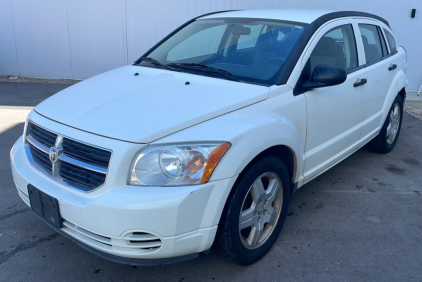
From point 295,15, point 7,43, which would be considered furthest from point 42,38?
point 295,15

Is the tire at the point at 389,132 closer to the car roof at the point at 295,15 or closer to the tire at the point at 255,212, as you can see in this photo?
the car roof at the point at 295,15

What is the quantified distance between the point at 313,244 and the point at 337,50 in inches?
70.7

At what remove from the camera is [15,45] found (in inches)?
389

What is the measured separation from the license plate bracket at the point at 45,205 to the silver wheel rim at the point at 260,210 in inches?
44.7

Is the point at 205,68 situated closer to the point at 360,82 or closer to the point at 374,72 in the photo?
the point at 360,82

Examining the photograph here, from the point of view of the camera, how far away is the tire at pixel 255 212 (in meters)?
2.51

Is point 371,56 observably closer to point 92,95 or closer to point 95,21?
point 92,95

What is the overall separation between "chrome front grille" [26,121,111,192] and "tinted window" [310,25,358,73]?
6.28ft

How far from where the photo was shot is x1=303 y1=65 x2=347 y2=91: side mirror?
121 inches

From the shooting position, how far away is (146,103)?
8.78ft

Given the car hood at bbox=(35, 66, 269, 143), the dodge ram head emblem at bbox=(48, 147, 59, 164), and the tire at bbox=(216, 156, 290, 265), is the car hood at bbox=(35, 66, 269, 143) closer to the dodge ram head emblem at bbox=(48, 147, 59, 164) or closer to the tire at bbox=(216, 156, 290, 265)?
the dodge ram head emblem at bbox=(48, 147, 59, 164)

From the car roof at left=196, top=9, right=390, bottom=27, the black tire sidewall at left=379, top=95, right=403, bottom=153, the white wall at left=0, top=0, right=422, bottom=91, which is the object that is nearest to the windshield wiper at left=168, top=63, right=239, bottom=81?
the car roof at left=196, top=9, right=390, bottom=27

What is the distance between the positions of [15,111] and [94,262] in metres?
5.01

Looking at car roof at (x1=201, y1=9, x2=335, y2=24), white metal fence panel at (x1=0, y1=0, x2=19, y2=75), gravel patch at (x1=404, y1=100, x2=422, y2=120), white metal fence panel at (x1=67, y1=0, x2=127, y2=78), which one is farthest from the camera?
white metal fence panel at (x1=0, y1=0, x2=19, y2=75)
